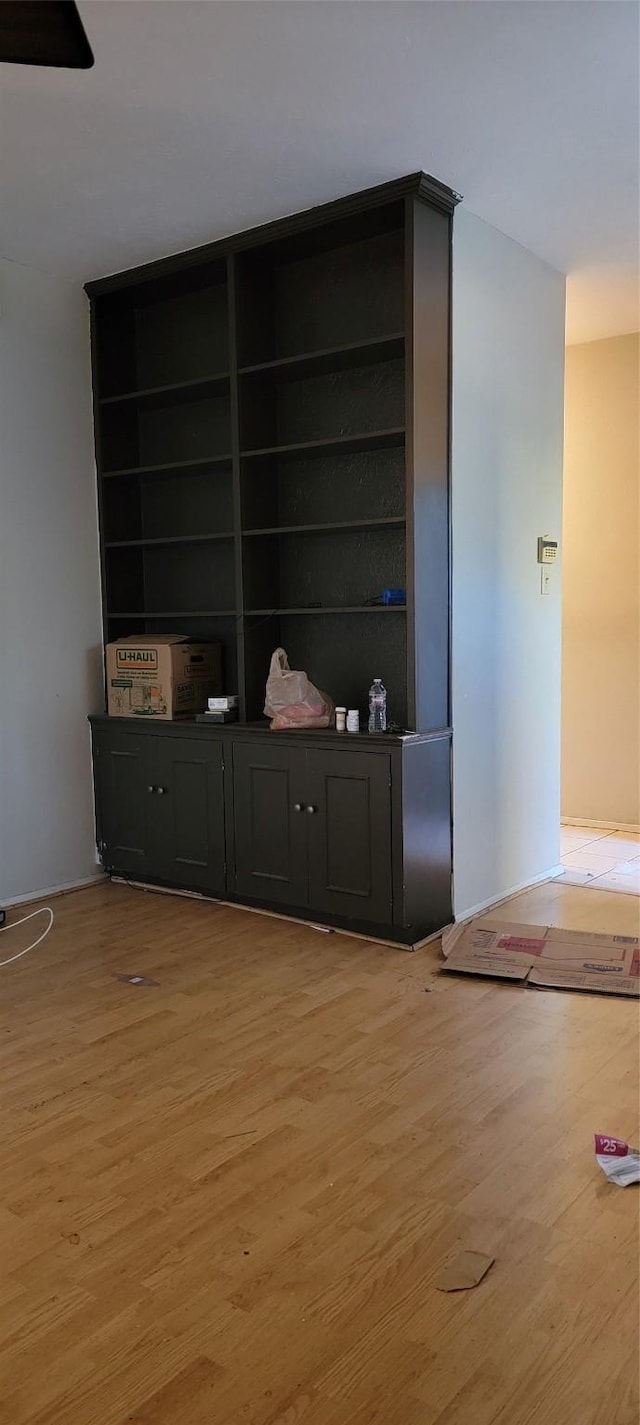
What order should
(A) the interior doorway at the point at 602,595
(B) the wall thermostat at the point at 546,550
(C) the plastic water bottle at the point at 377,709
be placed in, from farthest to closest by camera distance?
(A) the interior doorway at the point at 602,595, (B) the wall thermostat at the point at 546,550, (C) the plastic water bottle at the point at 377,709

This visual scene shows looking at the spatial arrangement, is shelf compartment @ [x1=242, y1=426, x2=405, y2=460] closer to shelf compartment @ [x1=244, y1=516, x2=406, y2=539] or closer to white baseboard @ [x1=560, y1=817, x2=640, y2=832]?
shelf compartment @ [x1=244, y1=516, x2=406, y2=539]

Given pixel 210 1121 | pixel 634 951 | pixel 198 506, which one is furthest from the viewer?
pixel 198 506

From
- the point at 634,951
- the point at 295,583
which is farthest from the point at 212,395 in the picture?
the point at 634,951

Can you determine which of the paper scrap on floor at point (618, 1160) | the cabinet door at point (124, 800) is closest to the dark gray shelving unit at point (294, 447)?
the cabinet door at point (124, 800)

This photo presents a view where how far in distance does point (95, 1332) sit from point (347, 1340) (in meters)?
0.41

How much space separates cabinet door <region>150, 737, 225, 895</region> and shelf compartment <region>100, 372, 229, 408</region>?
144 centimetres

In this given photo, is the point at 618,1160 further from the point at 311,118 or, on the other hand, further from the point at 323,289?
the point at 323,289

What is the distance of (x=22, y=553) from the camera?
3975mm

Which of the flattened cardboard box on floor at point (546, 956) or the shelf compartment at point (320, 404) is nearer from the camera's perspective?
the flattened cardboard box on floor at point (546, 956)

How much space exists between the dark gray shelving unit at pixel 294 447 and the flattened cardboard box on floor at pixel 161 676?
0.43 feet

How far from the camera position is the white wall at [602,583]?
5121 millimetres

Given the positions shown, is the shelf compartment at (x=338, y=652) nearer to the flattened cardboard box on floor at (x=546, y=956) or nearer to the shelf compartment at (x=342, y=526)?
the shelf compartment at (x=342, y=526)

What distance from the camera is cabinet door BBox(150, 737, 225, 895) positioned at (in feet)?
12.7

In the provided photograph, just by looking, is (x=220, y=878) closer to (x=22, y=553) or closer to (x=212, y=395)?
(x=22, y=553)
